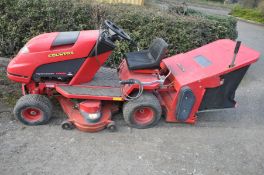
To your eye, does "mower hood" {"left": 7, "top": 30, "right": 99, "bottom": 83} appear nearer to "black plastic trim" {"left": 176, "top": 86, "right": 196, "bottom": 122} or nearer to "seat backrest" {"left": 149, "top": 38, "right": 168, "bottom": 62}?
"seat backrest" {"left": 149, "top": 38, "right": 168, "bottom": 62}

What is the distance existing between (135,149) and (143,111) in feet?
2.07

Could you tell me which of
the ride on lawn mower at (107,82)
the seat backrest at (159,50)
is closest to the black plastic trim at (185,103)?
the ride on lawn mower at (107,82)

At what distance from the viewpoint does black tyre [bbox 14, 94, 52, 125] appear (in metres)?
3.87

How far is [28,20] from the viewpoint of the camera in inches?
230

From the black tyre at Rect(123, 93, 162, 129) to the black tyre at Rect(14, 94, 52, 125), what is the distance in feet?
3.29

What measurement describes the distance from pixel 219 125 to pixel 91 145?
192 centimetres

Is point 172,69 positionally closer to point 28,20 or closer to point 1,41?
point 28,20

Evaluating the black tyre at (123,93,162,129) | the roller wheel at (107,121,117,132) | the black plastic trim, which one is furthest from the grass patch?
the roller wheel at (107,121,117,132)

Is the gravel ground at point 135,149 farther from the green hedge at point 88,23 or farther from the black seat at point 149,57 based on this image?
the green hedge at point 88,23

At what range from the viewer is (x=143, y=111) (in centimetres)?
421

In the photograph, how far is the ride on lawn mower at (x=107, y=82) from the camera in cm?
389

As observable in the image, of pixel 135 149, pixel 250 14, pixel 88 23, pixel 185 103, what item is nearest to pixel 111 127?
pixel 135 149

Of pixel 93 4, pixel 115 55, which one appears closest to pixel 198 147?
pixel 115 55

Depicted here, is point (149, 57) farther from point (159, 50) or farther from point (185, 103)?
point (185, 103)
